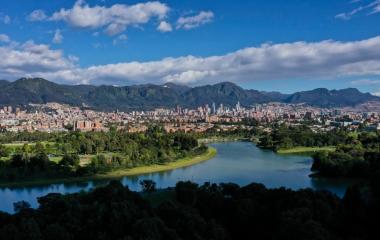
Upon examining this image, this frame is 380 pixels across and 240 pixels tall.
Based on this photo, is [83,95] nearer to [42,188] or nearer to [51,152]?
[51,152]

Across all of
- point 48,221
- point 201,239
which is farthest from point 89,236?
point 201,239

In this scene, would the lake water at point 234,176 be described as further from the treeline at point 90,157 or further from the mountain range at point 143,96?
the mountain range at point 143,96

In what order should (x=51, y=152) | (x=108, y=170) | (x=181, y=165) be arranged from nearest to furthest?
(x=108, y=170)
(x=181, y=165)
(x=51, y=152)

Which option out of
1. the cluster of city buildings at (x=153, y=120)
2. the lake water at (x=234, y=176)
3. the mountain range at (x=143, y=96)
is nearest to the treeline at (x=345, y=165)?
the lake water at (x=234, y=176)

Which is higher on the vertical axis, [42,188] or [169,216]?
[169,216]

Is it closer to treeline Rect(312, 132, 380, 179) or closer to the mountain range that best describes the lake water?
treeline Rect(312, 132, 380, 179)

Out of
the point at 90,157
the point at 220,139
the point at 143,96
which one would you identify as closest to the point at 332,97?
the point at 143,96

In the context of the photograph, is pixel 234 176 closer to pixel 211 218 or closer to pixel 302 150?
pixel 211 218

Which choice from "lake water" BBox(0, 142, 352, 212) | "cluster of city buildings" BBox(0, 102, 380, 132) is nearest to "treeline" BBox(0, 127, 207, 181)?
"lake water" BBox(0, 142, 352, 212)
